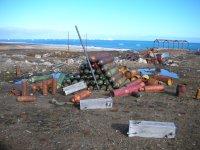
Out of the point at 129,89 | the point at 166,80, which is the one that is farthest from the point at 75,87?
the point at 166,80

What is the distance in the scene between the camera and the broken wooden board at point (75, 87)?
13953mm

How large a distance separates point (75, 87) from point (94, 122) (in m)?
4.40

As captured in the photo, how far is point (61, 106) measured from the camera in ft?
39.5

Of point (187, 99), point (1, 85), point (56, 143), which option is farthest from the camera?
point (1, 85)

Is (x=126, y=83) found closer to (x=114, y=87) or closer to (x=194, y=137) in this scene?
(x=114, y=87)

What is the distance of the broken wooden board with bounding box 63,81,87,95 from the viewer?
1395 centimetres

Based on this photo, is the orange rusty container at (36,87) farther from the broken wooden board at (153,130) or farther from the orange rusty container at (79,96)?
the broken wooden board at (153,130)

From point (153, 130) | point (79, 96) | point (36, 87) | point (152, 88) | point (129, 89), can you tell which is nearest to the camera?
point (153, 130)

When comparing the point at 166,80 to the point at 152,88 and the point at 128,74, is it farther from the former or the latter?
the point at 152,88

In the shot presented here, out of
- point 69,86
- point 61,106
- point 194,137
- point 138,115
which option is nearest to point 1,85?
point 69,86

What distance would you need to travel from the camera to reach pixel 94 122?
32.7ft

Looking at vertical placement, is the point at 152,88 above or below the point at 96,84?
below

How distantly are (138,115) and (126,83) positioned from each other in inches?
182

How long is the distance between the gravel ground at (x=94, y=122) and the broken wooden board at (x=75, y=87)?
0.37 metres
